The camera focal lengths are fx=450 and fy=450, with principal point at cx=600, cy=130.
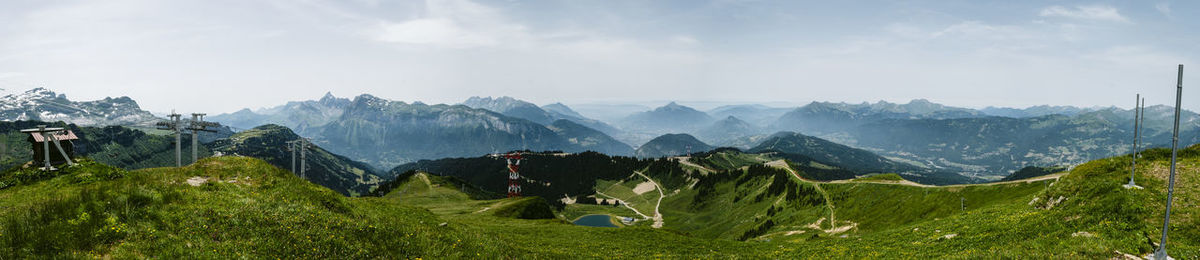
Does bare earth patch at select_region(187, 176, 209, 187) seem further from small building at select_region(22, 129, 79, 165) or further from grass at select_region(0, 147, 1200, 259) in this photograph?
small building at select_region(22, 129, 79, 165)

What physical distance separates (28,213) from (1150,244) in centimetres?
4681

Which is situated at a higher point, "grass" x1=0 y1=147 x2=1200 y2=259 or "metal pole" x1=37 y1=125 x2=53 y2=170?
"metal pole" x1=37 y1=125 x2=53 y2=170

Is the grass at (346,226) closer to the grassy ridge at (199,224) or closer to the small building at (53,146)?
the grassy ridge at (199,224)

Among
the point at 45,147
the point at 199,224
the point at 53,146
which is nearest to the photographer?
the point at 199,224

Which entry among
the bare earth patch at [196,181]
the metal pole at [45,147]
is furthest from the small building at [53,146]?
the bare earth patch at [196,181]

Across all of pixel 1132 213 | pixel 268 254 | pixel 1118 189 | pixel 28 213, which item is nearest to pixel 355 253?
pixel 268 254

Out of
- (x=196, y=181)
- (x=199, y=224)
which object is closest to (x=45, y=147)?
(x=196, y=181)

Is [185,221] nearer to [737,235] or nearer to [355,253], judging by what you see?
[355,253]

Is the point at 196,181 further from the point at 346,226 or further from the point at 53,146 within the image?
the point at 53,146

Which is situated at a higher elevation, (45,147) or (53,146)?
(45,147)

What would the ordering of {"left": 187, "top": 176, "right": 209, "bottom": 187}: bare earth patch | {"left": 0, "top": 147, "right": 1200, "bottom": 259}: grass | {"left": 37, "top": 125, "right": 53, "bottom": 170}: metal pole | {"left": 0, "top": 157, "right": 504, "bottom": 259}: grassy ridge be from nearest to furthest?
{"left": 0, "top": 157, "right": 504, "bottom": 259}: grassy ridge, {"left": 0, "top": 147, "right": 1200, "bottom": 259}: grass, {"left": 187, "top": 176, "right": 209, "bottom": 187}: bare earth patch, {"left": 37, "top": 125, "right": 53, "bottom": 170}: metal pole

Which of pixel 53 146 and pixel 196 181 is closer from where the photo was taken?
pixel 196 181

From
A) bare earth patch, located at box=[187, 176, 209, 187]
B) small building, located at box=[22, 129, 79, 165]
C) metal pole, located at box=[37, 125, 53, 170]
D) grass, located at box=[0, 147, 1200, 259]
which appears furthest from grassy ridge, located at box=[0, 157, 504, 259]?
small building, located at box=[22, 129, 79, 165]

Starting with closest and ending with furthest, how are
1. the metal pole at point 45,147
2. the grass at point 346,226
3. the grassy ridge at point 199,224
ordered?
1. the grassy ridge at point 199,224
2. the grass at point 346,226
3. the metal pole at point 45,147
